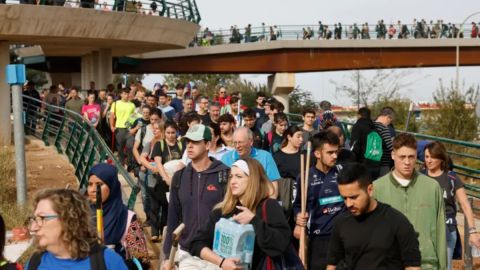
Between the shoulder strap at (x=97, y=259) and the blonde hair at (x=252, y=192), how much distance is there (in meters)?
1.14

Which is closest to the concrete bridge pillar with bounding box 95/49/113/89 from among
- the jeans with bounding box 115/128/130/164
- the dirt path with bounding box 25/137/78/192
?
the dirt path with bounding box 25/137/78/192

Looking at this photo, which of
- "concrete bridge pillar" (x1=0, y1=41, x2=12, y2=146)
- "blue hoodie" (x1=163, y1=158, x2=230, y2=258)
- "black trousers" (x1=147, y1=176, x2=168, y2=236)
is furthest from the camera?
"concrete bridge pillar" (x1=0, y1=41, x2=12, y2=146)

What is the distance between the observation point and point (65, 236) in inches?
157

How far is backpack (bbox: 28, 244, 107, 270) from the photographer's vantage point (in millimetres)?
3994

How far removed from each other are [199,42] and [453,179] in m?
45.7

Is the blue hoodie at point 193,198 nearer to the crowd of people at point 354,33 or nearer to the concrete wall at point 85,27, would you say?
the concrete wall at point 85,27

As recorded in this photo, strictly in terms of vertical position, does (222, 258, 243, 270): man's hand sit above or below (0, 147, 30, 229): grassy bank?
above

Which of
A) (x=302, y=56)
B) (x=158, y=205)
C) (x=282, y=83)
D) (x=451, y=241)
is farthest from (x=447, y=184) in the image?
(x=302, y=56)

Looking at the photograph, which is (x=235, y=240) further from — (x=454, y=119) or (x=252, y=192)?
(x=454, y=119)

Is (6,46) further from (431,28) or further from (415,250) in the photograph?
(431,28)

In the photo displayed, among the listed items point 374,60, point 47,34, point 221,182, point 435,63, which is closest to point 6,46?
point 47,34

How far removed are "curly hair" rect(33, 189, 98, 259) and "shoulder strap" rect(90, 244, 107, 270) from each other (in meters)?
0.03

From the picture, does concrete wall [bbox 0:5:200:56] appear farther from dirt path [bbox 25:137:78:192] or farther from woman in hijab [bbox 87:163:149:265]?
woman in hijab [bbox 87:163:149:265]

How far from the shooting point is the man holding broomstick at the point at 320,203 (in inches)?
266
